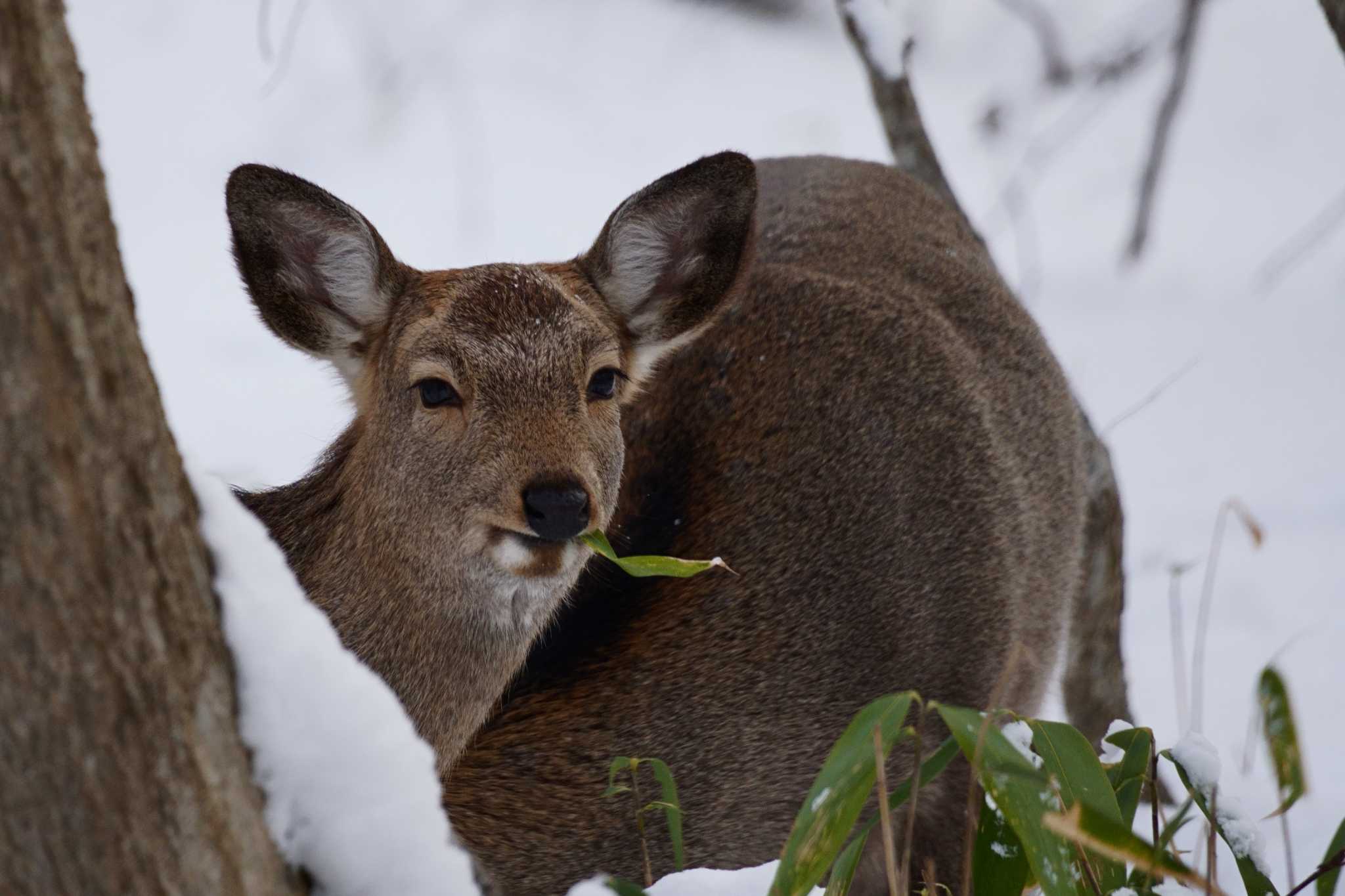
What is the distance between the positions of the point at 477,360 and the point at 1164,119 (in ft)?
27.5

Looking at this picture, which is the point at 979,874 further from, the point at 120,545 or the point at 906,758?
the point at 120,545

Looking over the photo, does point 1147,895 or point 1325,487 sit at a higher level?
point 1147,895

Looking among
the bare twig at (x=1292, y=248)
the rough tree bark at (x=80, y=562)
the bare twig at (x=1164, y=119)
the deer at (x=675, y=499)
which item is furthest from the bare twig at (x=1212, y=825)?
the bare twig at (x=1292, y=248)

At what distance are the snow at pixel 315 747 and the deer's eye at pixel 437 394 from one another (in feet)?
3.92

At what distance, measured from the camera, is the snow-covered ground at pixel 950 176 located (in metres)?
7.93

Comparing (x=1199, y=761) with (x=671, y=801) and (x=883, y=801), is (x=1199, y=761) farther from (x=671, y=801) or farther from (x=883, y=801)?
(x=671, y=801)

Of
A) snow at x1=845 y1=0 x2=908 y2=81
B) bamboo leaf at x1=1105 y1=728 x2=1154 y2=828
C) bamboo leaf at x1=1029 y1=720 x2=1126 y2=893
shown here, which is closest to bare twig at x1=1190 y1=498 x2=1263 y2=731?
bamboo leaf at x1=1105 y1=728 x2=1154 y2=828

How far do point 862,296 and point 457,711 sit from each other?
5.86 ft

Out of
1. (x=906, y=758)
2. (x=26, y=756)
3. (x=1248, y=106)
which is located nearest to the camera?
(x=26, y=756)

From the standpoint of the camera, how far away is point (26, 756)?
63.7 inches

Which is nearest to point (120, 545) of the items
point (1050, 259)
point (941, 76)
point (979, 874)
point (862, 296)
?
point (979, 874)

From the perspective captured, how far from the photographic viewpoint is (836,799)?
2.36m

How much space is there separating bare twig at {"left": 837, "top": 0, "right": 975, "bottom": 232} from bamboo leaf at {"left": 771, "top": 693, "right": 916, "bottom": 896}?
345 cm

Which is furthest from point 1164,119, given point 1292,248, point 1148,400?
point 1148,400
